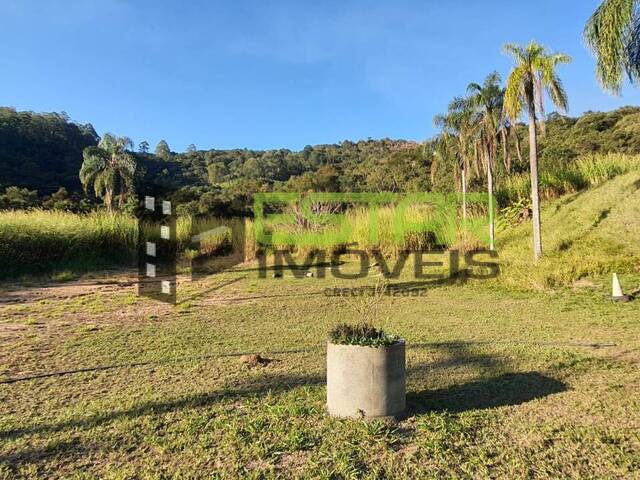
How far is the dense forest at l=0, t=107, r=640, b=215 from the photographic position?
22.8 meters

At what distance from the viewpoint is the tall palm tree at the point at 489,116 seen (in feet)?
42.8

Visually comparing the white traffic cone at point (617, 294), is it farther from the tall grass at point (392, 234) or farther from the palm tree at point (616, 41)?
the tall grass at point (392, 234)

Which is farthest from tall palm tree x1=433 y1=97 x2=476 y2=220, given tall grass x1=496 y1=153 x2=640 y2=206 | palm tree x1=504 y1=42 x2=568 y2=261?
palm tree x1=504 y1=42 x2=568 y2=261

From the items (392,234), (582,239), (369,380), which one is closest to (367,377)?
(369,380)

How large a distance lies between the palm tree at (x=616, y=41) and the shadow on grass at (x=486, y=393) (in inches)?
291

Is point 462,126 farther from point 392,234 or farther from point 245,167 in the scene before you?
point 245,167

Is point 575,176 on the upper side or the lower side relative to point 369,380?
upper

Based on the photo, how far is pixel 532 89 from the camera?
10.4 meters

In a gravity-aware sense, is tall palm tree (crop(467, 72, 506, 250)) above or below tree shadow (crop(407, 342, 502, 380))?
above

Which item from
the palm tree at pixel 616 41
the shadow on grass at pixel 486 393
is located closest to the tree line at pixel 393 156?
the palm tree at pixel 616 41

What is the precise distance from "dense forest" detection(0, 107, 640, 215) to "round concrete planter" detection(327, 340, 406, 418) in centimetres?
1193

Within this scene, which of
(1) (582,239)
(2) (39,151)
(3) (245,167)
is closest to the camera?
(1) (582,239)

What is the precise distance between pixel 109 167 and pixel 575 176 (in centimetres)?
2268

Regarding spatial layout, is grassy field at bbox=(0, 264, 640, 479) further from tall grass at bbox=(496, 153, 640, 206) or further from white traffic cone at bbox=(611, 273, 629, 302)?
tall grass at bbox=(496, 153, 640, 206)
